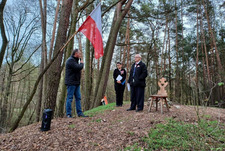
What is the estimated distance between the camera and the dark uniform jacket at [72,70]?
4.19 metres

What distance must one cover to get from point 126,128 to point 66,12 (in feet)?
12.3

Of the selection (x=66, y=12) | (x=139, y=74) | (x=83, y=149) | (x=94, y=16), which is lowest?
(x=83, y=149)

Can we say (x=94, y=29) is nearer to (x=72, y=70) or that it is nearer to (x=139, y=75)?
(x=72, y=70)

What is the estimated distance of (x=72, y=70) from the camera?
14.2 ft

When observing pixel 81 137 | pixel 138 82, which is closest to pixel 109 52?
pixel 138 82

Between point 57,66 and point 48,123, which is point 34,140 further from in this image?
point 57,66

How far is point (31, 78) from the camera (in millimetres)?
16219

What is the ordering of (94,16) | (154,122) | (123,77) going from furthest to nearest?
(123,77)
(94,16)
(154,122)

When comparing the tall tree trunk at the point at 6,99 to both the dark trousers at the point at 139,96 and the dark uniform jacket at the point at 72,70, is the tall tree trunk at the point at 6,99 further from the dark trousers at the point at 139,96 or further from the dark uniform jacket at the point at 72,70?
the dark trousers at the point at 139,96

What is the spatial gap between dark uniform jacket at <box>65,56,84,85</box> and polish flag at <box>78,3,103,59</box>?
693 millimetres

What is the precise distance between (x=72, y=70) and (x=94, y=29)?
1.31 metres

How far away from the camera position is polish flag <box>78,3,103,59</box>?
420cm

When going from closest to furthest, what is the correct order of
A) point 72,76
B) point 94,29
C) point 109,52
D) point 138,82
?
point 72,76, point 94,29, point 138,82, point 109,52

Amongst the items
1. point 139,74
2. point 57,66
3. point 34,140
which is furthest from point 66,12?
point 34,140
